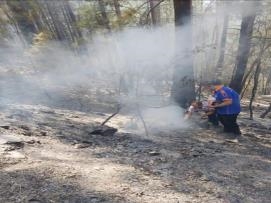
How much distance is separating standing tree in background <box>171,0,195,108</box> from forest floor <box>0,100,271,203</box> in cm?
235

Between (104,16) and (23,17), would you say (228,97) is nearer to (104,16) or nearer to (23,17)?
(104,16)

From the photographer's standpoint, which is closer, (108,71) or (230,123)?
(230,123)

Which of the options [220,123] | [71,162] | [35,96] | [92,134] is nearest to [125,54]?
[35,96]

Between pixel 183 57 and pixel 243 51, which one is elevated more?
pixel 183 57

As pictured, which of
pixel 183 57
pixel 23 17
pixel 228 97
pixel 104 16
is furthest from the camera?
pixel 23 17

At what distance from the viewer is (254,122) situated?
1050 centimetres

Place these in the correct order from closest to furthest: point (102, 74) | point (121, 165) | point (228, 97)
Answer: point (121, 165)
point (228, 97)
point (102, 74)

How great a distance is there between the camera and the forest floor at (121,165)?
13.2ft

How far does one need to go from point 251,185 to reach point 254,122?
605 cm

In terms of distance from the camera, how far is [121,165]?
4.98 m

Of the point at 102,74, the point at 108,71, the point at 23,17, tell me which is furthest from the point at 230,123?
the point at 23,17

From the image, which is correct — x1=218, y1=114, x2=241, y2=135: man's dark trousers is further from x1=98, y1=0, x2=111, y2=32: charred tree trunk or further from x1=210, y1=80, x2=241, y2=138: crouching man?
x1=98, y1=0, x2=111, y2=32: charred tree trunk

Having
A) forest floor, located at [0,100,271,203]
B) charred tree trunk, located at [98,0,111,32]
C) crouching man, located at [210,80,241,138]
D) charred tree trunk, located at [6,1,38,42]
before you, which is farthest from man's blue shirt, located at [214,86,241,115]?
charred tree trunk, located at [6,1,38,42]

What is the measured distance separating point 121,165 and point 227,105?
3.92 metres
